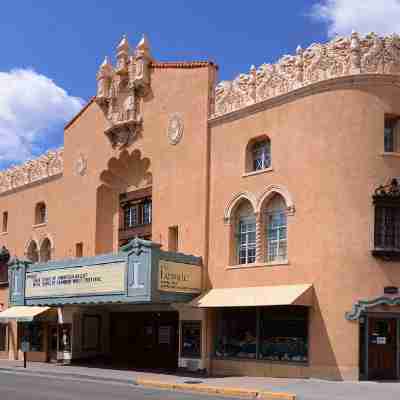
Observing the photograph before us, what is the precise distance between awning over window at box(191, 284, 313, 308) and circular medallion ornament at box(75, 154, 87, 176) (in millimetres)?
10900

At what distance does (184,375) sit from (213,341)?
5.87ft

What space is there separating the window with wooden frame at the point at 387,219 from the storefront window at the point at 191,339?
7.87 m

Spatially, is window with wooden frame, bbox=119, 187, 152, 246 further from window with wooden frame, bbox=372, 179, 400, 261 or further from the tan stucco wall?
window with wooden frame, bbox=372, 179, 400, 261

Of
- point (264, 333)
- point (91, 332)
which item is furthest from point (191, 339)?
point (91, 332)

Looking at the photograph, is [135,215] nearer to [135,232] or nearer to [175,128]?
[135,232]

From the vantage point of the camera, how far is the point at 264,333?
25672 millimetres

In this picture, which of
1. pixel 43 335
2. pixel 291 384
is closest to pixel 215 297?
pixel 291 384

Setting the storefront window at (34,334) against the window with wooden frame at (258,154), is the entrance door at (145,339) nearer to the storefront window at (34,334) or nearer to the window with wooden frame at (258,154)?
the storefront window at (34,334)

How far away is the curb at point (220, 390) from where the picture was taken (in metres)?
20.0

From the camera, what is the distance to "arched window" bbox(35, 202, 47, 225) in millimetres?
38781

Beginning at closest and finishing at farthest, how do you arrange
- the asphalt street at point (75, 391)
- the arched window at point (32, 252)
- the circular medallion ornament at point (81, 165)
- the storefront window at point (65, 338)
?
the asphalt street at point (75, 391), the storefront window at point (65, 338), the circular medallion ornament at point (81, 165), the arched window at point (32, 252)

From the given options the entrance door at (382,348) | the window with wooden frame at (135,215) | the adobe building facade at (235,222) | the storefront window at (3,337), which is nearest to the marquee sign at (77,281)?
the adobe building facade at (235,222)

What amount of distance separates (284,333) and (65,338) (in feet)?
43.2

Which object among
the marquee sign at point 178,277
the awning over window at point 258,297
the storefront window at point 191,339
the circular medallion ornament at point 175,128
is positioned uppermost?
the circular medallion ornament at point 175,128
